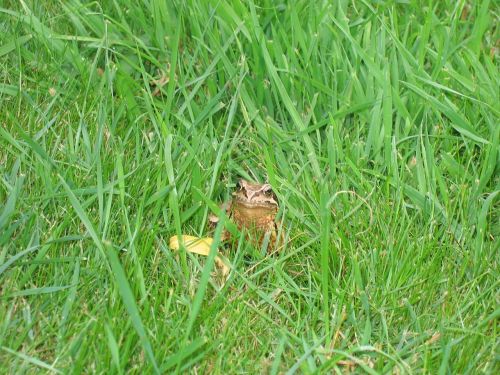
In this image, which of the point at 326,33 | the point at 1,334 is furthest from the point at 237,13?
the point at 1,334

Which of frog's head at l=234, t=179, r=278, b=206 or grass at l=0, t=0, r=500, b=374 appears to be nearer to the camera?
grass at l=0, t=0, r=500, b=374

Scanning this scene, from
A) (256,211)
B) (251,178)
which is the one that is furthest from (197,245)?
(251,178)

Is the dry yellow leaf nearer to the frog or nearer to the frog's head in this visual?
the frog

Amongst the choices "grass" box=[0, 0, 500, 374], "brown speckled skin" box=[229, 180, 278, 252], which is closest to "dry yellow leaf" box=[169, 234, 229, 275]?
"grass" box=[0, 0, 500, 374]

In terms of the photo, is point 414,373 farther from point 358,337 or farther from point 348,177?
point 348,177

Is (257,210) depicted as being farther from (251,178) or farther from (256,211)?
(251,178)
